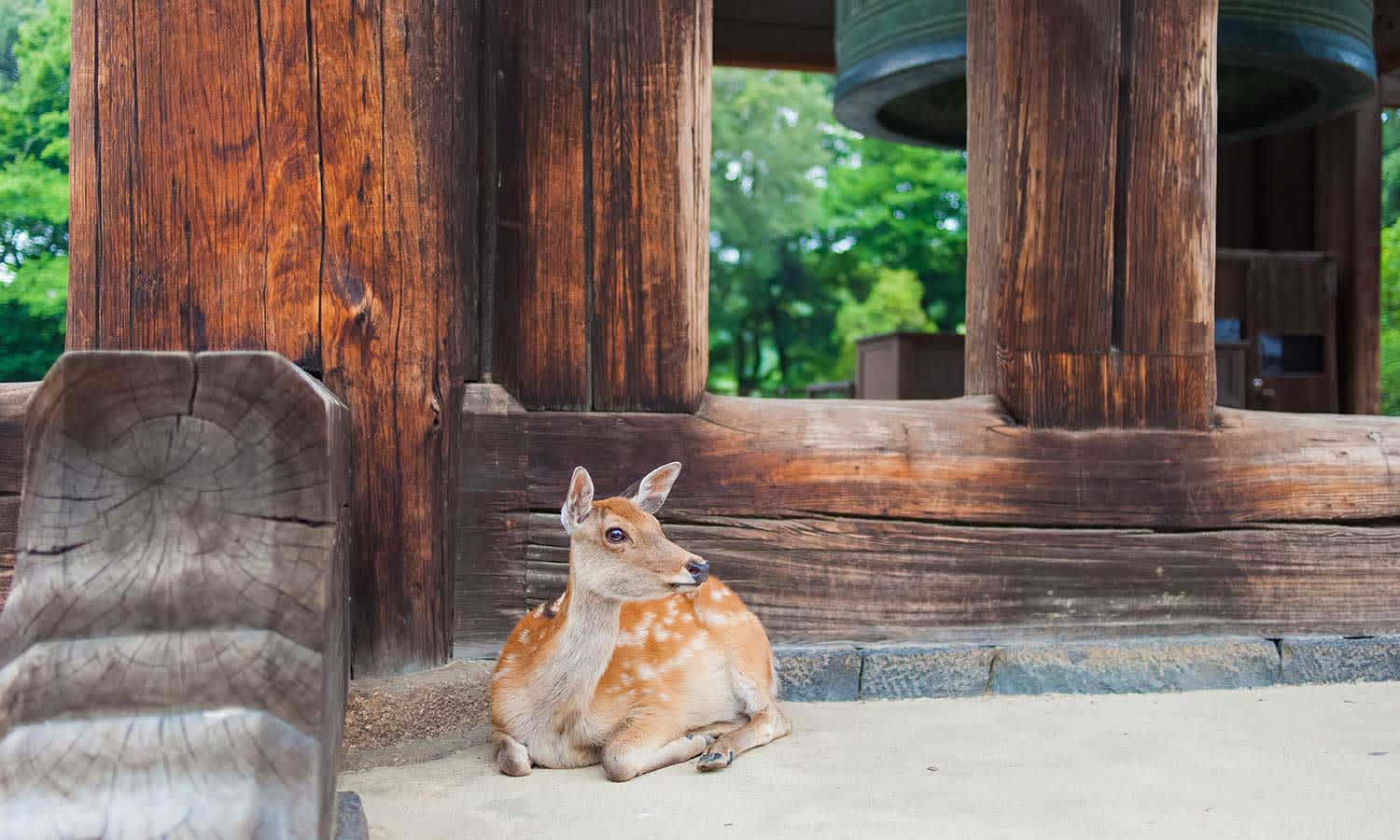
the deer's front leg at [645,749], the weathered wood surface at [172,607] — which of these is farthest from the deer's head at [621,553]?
the weathered wood surface at [172,607]

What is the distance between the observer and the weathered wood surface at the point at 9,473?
294cm

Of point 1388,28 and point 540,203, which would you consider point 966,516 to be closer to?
point 540,203

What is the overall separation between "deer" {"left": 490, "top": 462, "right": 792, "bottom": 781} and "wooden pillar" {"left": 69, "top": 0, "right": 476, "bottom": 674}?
0.37m

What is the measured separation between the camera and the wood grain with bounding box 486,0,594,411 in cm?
325

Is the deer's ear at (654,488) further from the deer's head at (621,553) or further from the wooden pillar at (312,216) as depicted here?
the wooden pillar at (312,216)

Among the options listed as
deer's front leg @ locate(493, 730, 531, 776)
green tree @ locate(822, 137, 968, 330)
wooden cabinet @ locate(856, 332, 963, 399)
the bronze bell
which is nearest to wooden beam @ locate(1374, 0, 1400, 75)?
the bronze bell

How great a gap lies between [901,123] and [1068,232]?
279cm

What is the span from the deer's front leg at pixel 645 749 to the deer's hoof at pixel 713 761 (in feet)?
0.26

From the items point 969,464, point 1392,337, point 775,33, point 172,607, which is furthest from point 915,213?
point 172,607

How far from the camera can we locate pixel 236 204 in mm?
2785

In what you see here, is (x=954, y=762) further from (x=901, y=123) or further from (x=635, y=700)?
(x=901, y=123)

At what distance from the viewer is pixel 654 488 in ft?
9.49

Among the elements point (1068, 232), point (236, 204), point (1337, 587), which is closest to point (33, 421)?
point (236, 204)

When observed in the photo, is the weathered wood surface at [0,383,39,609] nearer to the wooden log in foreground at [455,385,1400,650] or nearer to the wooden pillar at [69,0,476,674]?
the wooden pillar at [69,0,476,674]
